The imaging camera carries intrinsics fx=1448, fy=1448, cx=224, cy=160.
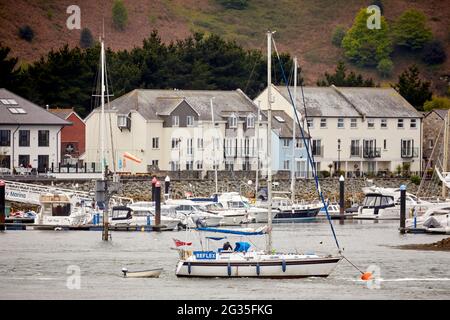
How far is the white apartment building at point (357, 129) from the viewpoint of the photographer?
131000mm

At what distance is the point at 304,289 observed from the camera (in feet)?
188

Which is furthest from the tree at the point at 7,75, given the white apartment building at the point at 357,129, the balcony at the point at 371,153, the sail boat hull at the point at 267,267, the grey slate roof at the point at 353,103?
the sail boat hull at the point at 267,267

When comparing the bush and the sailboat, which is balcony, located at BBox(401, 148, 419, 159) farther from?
the sailboat

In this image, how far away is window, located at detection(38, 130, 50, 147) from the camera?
117188mm

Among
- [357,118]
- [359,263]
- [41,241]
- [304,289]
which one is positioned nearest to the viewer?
[304,289]

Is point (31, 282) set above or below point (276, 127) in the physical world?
below

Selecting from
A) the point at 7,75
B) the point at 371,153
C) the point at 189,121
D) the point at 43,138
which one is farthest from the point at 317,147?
the point at 7,75

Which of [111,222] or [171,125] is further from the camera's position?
[171,125]

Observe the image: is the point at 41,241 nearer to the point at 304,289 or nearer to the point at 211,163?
the point at 304,289
